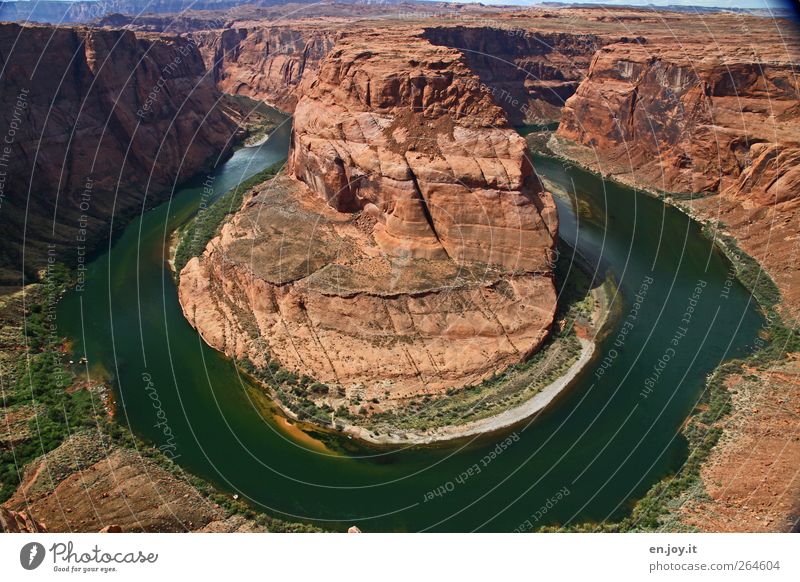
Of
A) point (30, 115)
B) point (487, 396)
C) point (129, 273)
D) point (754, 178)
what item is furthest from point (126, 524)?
point (754, 178)

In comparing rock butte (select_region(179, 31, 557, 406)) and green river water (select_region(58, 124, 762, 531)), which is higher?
rock butte (select_region(179, 31, 557, 406))

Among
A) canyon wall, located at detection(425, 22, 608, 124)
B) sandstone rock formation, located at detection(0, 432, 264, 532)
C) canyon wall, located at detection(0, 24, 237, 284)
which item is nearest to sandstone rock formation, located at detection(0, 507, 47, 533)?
sandstone rock formation, located at detection(0, 432, 264, 532)

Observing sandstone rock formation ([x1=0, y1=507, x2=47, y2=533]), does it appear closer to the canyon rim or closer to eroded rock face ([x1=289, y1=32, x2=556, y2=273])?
the canyon rim

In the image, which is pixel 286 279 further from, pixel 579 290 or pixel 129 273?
pixel 579 290
